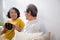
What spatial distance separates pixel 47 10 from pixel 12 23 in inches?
20.8

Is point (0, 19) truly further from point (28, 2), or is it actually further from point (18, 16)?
point (28, 2)

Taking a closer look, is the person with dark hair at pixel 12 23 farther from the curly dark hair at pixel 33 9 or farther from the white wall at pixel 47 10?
the curly dark hair at pixel 33 9

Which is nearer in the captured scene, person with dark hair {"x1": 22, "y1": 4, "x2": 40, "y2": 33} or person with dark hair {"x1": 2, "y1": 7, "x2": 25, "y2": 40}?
person with dark hair {"x1": 22, "y1": 4, "x2": 40, "y2": 33}

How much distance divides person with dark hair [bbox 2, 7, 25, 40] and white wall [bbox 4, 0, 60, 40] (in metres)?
0.06

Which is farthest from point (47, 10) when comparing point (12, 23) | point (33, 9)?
point (12, 23)

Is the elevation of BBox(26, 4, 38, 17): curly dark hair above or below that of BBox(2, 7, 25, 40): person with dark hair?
above

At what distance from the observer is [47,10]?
6.76ft

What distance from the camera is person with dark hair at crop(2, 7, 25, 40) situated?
2.08 m

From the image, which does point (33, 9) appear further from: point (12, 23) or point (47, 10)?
point (12, 23)

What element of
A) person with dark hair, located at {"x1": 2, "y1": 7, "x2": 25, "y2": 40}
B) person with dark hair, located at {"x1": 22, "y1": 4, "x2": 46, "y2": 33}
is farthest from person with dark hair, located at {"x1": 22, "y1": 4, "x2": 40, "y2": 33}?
person with dark hair, located at {"x1": 2, "y1": 7, "x2": 25, "y2": 40}

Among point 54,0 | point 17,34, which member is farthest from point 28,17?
point 54,0

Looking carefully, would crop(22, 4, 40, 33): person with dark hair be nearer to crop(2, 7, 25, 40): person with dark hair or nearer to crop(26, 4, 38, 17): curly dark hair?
crop(26, 4, 38, 17): curly dark hair

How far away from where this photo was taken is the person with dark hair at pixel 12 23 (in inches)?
A: 81.7

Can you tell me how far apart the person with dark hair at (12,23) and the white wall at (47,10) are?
6 cm
